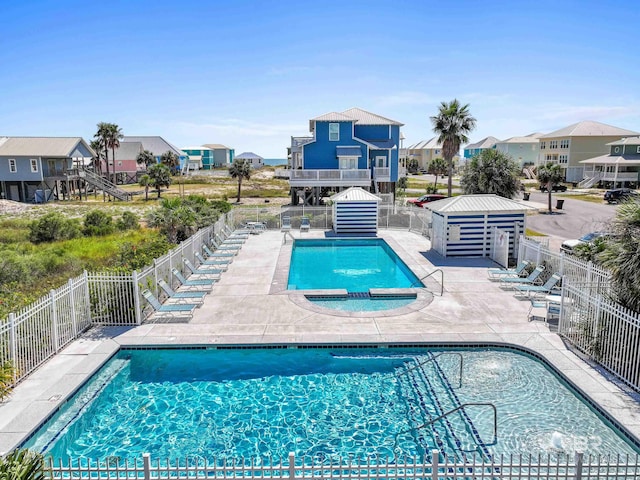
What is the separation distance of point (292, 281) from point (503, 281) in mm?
7647

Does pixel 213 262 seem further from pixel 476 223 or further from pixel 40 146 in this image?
pixel 40 146

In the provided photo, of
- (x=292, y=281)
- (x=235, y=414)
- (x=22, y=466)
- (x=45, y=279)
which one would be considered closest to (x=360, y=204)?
(x=292, y=281)

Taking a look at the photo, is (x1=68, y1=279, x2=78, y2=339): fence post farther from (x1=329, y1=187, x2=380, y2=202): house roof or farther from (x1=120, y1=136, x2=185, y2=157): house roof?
(x1=120, y1=136, x2=185, y2=157): house roof

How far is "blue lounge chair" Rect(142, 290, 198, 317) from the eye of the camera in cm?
1317

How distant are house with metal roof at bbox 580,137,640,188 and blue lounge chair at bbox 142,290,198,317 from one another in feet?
185

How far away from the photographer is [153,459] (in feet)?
25.0

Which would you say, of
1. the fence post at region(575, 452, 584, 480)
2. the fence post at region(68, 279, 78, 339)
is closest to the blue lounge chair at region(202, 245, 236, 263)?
the fence post at region(68, 279, 78, 339)

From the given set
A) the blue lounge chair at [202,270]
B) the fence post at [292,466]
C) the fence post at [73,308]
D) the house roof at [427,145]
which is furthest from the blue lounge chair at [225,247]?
the house roof at [427,145]

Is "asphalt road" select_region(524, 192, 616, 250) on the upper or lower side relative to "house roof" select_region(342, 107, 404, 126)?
lower

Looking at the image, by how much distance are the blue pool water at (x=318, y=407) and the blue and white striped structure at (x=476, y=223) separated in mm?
10175

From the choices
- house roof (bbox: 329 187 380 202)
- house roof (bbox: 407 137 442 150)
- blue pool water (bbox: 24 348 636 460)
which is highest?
house roof (bbox: 407 137 442 150)

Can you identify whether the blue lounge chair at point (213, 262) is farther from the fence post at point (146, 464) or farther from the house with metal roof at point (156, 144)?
the house with metal roof at point (156, 144)

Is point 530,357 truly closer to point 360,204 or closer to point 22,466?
point 22,466

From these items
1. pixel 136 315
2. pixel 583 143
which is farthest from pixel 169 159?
pixel 136 315
